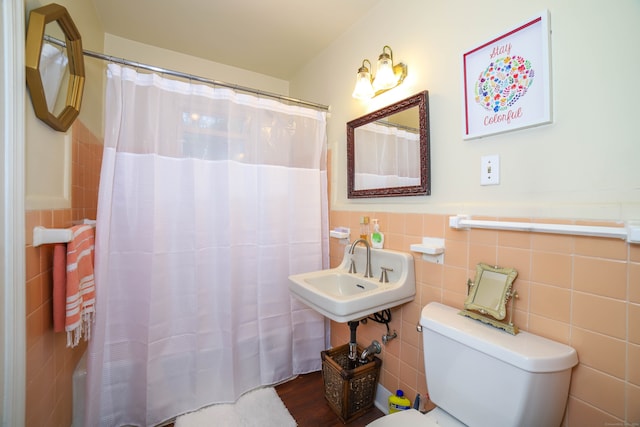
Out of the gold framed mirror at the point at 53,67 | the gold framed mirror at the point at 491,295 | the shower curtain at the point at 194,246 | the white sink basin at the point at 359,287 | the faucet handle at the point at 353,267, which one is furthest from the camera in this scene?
the faucet handle at the point at 353,267

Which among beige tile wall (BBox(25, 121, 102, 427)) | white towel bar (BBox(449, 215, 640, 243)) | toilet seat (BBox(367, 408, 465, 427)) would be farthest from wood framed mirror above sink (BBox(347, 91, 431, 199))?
beige tile wall (BBox(25, 121, 102, 427))

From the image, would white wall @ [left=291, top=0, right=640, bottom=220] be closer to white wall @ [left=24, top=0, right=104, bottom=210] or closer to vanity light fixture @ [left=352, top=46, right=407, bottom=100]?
vanity light fixture @ [left=352, top=46, right=407, bottom=100]

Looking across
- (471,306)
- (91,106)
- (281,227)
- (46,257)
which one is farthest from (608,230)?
(91,106)

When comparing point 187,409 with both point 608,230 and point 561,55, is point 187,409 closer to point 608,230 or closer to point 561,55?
point 608,230

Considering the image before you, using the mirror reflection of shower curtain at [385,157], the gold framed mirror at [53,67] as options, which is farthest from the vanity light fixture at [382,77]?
the gold framed mirror at [53,67]

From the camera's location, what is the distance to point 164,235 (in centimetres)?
132

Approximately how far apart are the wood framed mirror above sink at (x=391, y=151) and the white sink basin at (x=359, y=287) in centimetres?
36

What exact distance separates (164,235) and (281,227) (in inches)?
25.8

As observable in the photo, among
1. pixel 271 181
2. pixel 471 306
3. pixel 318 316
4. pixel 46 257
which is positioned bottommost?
pixel 318 316

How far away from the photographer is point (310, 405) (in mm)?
1475

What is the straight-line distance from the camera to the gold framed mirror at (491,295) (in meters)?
0.90

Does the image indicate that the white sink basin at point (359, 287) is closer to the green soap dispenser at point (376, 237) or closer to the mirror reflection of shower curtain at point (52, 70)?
the green soap dispenser at point (376, 237)

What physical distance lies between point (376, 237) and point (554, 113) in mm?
923

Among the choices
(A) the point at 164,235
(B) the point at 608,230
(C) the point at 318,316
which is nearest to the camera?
(B) the point at 608,230
